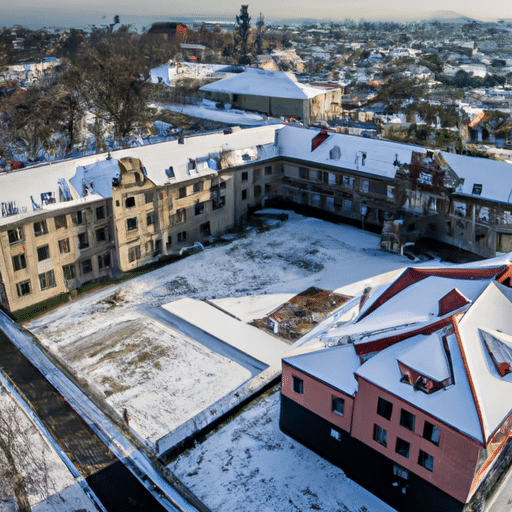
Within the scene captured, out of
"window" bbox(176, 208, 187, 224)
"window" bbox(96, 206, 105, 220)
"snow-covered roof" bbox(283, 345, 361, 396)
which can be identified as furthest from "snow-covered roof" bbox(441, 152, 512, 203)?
"window" bbox(96, 206, 105, 220)

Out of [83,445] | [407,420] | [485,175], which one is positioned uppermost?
[485,175]

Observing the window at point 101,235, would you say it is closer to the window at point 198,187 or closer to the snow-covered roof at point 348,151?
the window at point 198,187

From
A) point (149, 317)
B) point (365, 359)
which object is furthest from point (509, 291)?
point (149, 317)

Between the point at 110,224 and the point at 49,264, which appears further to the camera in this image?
the point at 110,224

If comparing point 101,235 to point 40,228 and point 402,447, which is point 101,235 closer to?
point 40,228

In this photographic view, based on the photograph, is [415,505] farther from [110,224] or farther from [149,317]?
[110,224]

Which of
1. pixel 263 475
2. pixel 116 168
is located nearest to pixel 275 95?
pixel 116 168

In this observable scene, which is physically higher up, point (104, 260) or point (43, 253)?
point (43, 253)
